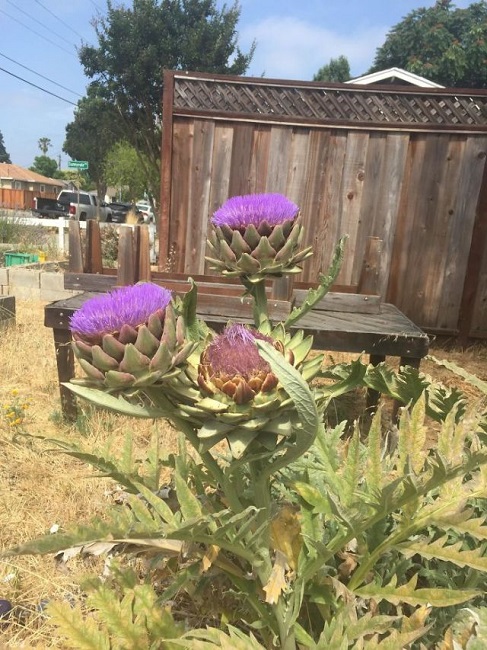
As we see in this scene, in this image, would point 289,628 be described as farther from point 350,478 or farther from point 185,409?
point 185,409

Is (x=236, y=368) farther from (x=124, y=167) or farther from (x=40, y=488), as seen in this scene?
(x=124, y=167)

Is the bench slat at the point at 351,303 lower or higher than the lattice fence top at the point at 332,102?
lower

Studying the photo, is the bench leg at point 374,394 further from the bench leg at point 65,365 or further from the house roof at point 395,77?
the house roof at point 395,77

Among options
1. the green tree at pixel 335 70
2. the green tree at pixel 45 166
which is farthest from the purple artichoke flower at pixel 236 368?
the green tree at pixel 45 166

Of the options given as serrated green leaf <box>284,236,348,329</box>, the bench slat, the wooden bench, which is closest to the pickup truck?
the wooden bench

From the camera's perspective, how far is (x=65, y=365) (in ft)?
8.43

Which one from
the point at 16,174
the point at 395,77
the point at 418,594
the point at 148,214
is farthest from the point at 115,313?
the point at 16,174

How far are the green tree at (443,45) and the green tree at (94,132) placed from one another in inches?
595

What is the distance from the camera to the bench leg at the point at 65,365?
8.20 feet

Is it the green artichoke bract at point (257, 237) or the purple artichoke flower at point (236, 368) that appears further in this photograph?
the green artichoke bract at point (257, 237)

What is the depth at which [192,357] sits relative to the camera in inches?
34.3

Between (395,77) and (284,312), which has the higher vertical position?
(395,77)

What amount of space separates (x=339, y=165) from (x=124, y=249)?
7.60ft

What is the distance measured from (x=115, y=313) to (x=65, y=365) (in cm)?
195
